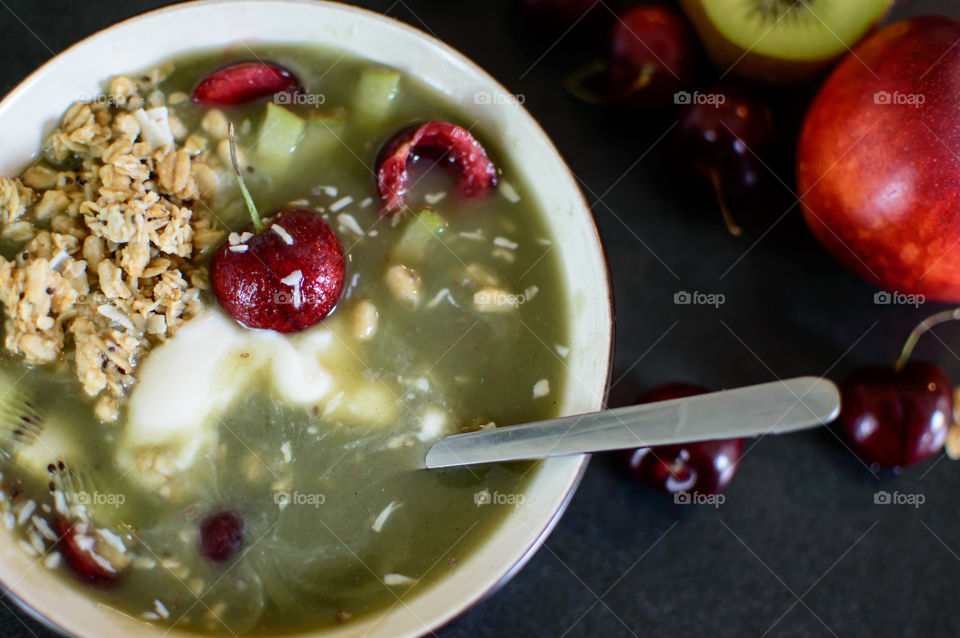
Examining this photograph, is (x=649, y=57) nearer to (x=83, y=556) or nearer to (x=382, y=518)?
(x=382, y=518)

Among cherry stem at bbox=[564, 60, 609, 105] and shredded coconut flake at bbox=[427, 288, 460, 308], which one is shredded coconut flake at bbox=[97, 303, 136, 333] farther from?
cherry stem at bbox=[564, 60, 609, 105]

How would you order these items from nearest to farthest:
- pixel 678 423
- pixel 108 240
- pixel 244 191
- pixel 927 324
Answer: pixel 678 423, pixel 244 191, pixel 108 240, pixel 927 324

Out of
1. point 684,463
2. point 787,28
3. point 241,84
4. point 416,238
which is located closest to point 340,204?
point 416,238

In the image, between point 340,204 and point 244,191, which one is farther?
point 340,204

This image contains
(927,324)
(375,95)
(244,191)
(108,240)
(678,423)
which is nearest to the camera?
(678,423)

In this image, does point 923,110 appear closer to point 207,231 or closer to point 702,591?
point 702,591

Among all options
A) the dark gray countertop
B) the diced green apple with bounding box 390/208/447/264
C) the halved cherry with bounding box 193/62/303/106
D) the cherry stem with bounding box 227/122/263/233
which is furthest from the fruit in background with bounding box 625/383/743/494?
the halved cherry with bounding box 193/62/303/106

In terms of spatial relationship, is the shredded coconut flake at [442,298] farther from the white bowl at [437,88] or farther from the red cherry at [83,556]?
the red cherry at [83,556]
